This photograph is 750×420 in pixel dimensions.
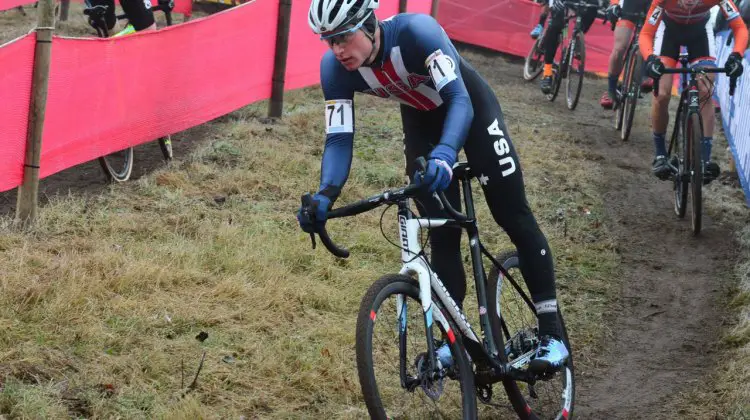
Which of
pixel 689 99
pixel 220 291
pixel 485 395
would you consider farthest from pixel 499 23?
pixel 485 395

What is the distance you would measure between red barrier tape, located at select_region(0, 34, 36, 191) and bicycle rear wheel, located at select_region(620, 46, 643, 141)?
25.8 ft

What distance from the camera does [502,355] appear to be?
4.53 meters

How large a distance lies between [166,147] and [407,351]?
5.41 meters

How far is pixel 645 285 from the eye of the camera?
734 centimetres

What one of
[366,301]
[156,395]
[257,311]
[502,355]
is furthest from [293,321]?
[366,301]

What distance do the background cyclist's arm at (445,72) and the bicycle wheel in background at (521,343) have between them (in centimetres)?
100

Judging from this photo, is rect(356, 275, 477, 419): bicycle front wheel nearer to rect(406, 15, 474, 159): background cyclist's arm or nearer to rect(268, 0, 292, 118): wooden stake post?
rect(406, 15, 474, 159): background cyclist's arm

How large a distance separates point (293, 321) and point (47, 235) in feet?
6.67

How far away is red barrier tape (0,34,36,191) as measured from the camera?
6.40 meters

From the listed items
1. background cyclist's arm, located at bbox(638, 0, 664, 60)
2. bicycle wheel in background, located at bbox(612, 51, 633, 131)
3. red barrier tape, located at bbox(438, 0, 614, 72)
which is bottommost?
red barrier tape, located at bbox(438, 0, 614, 72)

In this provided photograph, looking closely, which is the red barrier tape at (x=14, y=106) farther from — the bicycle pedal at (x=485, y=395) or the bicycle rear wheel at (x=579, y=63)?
the bicycle rear wheel at (x=579, y=63)

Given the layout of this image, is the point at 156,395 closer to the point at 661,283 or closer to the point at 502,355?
the point at 502,355

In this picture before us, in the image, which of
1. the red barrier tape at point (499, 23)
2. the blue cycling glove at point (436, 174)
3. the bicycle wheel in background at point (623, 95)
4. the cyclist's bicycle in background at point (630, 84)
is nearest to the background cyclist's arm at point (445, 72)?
the blue cycling glove at point (436, 174)

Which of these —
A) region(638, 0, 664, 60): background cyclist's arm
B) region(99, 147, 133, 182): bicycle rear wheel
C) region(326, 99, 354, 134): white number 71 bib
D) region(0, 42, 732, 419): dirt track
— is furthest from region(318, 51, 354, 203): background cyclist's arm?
region(638, 0, 664, 60): background cyclist's arm
